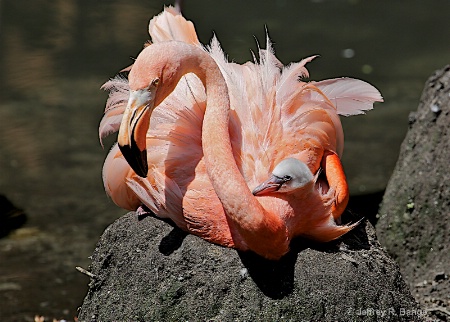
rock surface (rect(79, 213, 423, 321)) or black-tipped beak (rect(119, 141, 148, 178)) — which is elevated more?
black-tipped beak (rect(119, 141, 148, 178))

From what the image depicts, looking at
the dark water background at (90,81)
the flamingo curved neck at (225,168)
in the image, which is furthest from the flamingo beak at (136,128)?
the dark water background at (90,81)

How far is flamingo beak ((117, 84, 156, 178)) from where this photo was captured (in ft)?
9.29

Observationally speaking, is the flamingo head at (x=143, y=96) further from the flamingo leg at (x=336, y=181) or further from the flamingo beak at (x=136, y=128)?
the flamingo leg at (x=336, y=181)

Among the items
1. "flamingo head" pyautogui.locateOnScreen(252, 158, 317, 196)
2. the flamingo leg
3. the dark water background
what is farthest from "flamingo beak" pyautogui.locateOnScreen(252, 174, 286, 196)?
the dark water background

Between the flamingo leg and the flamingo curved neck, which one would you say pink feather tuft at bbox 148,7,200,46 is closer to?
the flamingo curved neck

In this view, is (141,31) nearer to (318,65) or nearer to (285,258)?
(318,65)

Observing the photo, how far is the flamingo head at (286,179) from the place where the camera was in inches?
120

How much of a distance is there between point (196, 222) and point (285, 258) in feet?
1.25

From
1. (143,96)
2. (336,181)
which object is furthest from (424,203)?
(143,96)

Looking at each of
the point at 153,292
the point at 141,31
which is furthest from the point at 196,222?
the point at 141,31

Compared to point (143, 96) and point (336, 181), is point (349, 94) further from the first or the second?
point (143, 96)

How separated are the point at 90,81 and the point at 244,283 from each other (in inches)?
233

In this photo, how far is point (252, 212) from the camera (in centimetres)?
291

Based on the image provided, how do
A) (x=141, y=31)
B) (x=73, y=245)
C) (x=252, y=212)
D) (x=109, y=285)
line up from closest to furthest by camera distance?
(x=252, y=212), (x=109, y=285), (x=73, y=245), (x=141, y=31)
